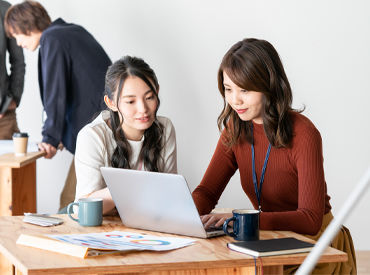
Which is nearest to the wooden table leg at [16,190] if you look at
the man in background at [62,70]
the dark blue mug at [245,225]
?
the man in background at [62,70]

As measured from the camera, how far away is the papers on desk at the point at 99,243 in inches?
52.1

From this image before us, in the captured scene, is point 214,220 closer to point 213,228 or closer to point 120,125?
point 213,228

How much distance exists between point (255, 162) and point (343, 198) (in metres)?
2.06

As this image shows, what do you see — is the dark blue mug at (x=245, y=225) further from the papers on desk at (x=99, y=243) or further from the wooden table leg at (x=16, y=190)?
the wooden table leg at (x=16, y=190)

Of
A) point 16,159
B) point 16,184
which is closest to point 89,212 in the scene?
point 16,159

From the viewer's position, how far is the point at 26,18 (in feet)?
10.7

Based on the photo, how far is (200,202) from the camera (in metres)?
1.90

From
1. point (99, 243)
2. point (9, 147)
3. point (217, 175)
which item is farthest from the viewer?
point (9, 147)

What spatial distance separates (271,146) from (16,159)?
1.43 m

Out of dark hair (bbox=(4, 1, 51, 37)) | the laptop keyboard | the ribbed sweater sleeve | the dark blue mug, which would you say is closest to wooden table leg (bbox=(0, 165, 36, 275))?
dark hair (bbox=(4, 1, 51, 37))

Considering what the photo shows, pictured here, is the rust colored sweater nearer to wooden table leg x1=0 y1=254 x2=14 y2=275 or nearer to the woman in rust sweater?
the woman in rust sweater

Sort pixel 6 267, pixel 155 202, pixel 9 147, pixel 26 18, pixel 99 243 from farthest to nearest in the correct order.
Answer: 1. pixel 26 18
2. pixel 9 147
3. pixel 6 267
4. pixel 155 202
5. pixel 99 243

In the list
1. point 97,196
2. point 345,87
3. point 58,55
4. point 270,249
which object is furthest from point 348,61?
point 270,249

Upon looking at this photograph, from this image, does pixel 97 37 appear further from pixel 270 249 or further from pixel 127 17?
pixel 270 249
